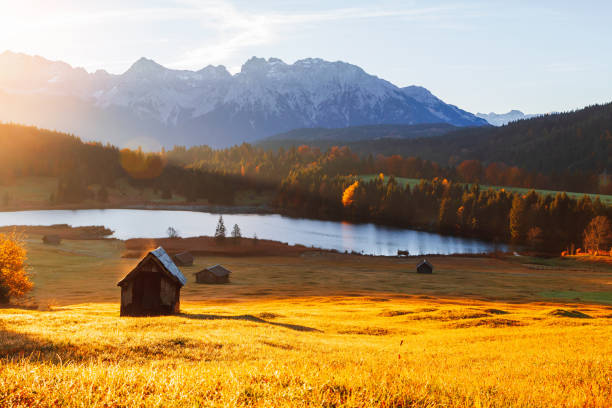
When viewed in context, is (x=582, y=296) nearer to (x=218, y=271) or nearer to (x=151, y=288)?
(x=218, y=271)

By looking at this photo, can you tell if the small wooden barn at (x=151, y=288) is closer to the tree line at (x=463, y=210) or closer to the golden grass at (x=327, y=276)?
the golden grass at (x=327, y=276)

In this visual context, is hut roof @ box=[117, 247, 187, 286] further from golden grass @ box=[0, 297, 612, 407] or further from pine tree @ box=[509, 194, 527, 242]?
pine tree @ box=[509, 194, 527, 242]

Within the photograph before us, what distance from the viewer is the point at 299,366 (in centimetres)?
1082

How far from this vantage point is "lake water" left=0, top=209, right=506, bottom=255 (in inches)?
4316

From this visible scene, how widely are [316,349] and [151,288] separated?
21.7 m

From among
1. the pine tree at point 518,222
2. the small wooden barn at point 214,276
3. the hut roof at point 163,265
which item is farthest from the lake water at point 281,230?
the hut roof at point 163,265

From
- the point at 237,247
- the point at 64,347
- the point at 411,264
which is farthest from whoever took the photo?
the point at 237,247

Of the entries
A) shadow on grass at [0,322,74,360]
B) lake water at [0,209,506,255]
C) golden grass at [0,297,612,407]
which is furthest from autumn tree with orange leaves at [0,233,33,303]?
lake water at [0,209,506,255]

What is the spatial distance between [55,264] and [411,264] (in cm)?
6170

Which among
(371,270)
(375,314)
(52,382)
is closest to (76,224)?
(371,270)

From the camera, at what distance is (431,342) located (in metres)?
23.3

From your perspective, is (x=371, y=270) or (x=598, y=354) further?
(x=371, y=270)

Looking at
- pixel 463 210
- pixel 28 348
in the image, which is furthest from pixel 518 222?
pixel 28 348

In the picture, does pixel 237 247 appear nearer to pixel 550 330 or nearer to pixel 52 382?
pixel 550 330
